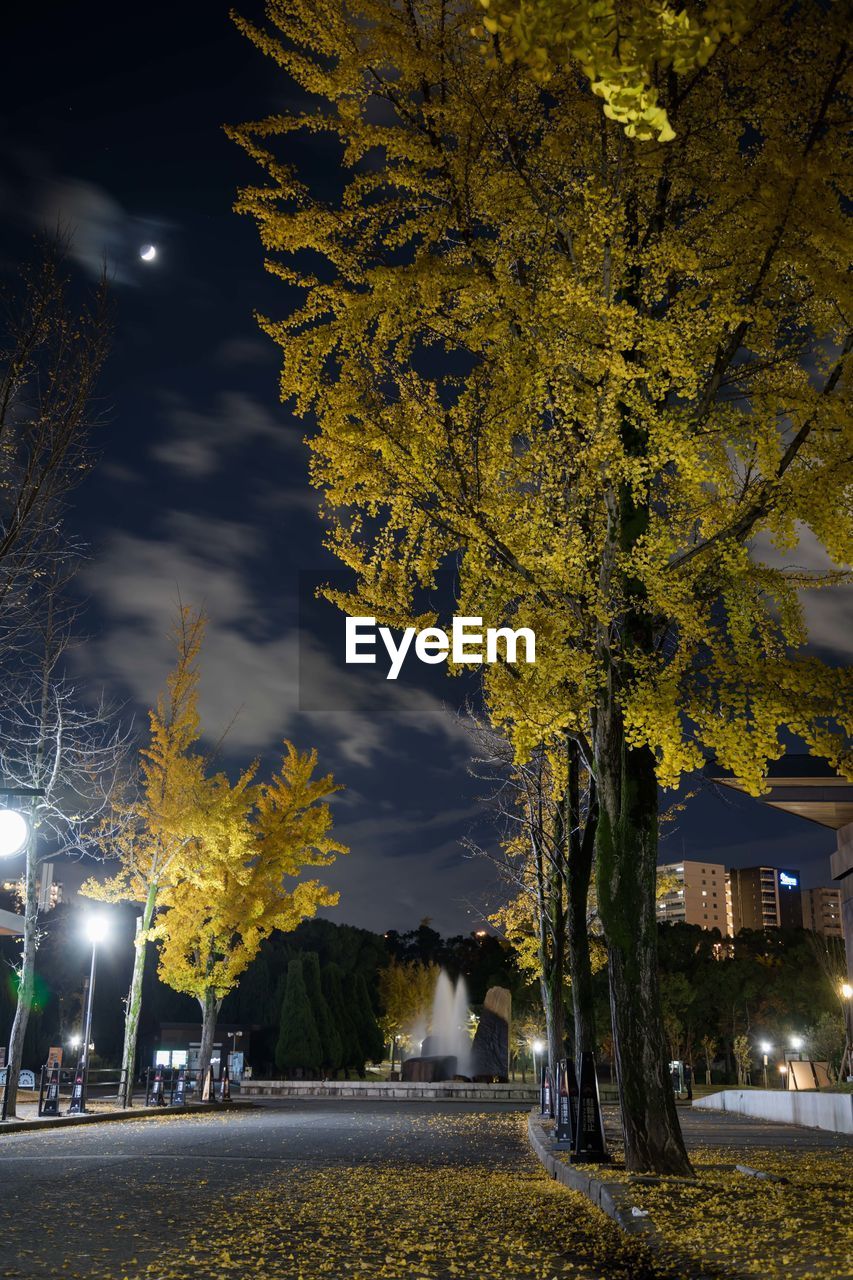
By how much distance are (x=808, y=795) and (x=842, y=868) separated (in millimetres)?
2391

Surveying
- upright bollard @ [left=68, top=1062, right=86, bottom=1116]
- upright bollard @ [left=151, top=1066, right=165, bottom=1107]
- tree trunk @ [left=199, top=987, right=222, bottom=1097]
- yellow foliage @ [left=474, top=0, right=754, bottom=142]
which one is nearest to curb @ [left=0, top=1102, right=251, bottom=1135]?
upright bollard @ [left=68, top=1062, right=86, bottom=1116]

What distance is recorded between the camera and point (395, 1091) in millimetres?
40375

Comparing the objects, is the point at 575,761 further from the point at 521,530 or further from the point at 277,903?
the point at 277,903

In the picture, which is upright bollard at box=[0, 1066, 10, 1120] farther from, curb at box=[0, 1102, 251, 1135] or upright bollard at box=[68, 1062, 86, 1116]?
upright bollard at box=[68, 1062, 86, 1116]

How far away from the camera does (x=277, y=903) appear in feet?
123

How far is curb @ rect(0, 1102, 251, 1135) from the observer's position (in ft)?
65.4

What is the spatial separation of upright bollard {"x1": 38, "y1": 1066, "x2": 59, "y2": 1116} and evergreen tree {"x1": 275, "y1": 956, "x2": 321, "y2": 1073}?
1146 inches

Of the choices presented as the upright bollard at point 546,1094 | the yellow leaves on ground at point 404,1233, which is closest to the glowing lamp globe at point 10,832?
the yellow leaves on ground at point 404,1233

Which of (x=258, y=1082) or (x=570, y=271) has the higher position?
(x=570, y=271)

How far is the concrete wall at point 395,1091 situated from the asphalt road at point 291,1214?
73.6 feet

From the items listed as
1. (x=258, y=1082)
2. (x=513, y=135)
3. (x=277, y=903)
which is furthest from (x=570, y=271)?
(x=258, y=1082)

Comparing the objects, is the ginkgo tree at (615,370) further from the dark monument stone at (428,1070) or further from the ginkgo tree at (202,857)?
the dark monument stone at (428,1070)

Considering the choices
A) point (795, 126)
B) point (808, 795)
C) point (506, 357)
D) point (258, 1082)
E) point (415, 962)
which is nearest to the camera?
point (795, 126)

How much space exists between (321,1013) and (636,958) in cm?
4473
